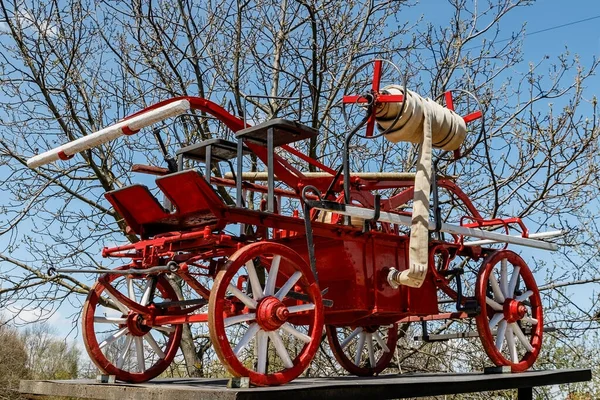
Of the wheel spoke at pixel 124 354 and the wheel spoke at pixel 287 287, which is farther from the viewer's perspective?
the wheel spoke at pixel 124 354

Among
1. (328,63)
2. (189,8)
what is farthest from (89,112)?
(328,63)

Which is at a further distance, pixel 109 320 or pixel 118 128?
pixel 109 320

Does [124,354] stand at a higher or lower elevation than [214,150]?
lower

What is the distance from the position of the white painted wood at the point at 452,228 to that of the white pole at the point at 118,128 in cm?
102

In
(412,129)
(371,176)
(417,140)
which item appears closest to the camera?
(412,129)

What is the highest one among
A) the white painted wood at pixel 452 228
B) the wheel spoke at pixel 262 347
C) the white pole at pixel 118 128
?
the white pole at pixel 118 128

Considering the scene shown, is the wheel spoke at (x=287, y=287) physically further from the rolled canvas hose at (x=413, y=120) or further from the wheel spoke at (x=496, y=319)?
the wheel spoke at (x=496, y=319)

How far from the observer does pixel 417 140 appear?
5.06 metres

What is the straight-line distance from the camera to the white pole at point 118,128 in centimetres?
422

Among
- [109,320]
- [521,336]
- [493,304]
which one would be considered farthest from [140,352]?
[521,336]

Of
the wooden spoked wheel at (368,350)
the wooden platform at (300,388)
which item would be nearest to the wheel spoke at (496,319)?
the wooden platform at (300,388)

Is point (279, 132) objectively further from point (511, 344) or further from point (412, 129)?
point (511, 344)

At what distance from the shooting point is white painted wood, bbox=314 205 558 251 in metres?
4.59

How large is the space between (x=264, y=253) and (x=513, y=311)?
267cm
